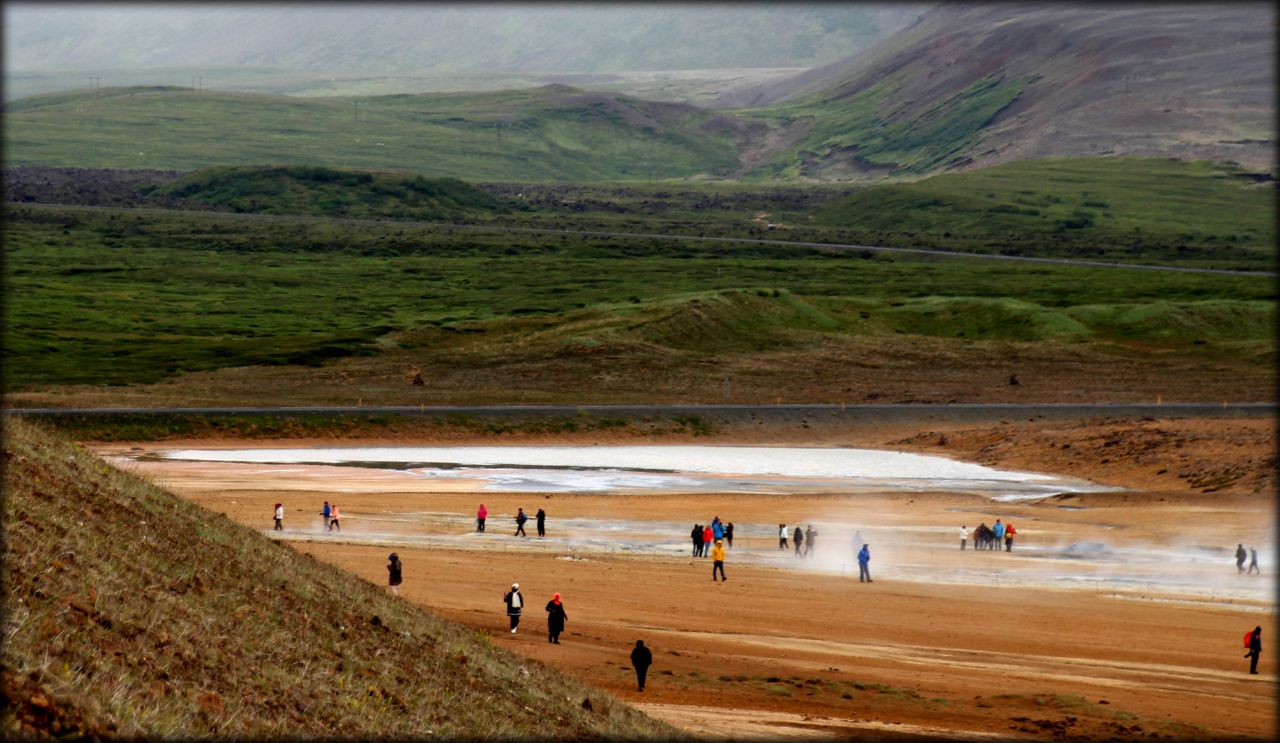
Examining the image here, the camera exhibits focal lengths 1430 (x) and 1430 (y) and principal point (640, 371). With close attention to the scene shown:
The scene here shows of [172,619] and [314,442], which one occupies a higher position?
[172,619]

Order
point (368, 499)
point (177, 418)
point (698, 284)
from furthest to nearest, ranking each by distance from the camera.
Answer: point (698, 284) < point (177, 418) < point (368, 499)

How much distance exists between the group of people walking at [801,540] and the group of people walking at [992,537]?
5.74 metres

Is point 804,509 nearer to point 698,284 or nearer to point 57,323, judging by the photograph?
point 57,323

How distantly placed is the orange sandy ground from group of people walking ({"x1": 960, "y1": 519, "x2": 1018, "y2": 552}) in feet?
3.72

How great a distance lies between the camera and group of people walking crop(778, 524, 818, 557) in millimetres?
52438

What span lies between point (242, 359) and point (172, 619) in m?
87.8

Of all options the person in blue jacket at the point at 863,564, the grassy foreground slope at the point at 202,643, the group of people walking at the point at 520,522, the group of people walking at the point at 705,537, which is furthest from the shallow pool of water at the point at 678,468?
the grassy foreground slope at the point at 202,643

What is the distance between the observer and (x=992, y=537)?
54656 millimetres

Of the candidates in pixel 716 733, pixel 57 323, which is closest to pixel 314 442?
pixel 57 323

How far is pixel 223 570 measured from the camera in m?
22.6

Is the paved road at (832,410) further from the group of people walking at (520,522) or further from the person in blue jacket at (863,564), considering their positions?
the person in blue jacket at (863,564)

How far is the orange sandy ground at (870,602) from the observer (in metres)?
30.5

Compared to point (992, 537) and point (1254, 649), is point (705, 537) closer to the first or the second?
point (992, 537)

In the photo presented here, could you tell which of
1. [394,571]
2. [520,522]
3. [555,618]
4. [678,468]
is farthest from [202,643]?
[678,468]
